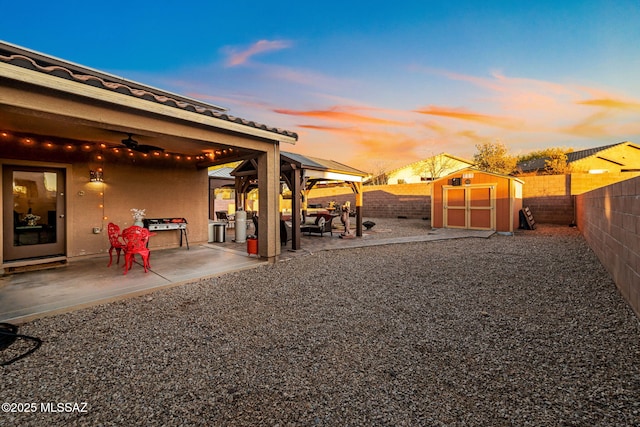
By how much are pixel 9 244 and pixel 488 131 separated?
28.9m

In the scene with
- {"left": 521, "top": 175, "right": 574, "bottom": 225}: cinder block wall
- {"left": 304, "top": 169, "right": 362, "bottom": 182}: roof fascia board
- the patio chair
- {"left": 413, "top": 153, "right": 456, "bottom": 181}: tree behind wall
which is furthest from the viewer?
{"left": 413, "top": 153, "right": 456, "bottom": 181}: tree behind wall

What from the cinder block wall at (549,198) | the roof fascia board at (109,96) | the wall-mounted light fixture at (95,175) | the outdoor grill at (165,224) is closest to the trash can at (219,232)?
the outdoor grill at (165,224)

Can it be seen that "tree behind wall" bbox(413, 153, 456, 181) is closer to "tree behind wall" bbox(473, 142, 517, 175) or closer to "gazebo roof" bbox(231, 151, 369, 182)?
"tree behind wall" bbox(473, 142, 517, 175)

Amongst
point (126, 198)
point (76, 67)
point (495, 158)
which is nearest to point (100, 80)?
point (126, 198)

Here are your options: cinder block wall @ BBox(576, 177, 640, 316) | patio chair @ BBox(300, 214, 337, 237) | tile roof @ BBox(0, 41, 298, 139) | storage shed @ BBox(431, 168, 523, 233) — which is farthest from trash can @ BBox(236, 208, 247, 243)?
storage shed @ BBox(431, 168, 523, 233)

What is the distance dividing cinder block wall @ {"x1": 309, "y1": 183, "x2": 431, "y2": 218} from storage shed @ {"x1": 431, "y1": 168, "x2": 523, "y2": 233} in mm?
4300

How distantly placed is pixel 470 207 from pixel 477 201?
381 mm

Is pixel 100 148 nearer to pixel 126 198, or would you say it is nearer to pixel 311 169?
pixel 126 198

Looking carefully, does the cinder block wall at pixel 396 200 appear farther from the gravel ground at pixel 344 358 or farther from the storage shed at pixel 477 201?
the gravel ground at pixel 344 358

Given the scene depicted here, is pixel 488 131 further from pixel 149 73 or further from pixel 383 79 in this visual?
pixel 149 73

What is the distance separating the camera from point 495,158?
23.9m

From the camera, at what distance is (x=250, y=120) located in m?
5.07

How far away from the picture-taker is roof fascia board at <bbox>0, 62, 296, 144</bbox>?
2700 millimetres

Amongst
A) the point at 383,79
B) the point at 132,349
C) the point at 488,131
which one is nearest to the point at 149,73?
the point at 383,79
